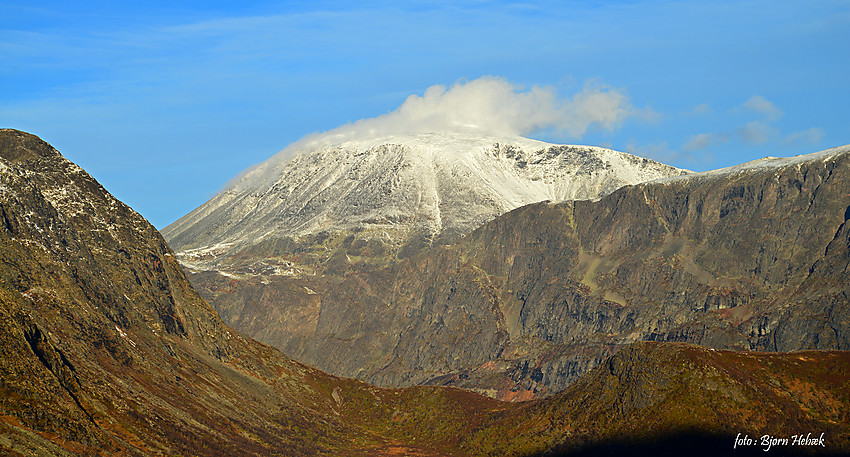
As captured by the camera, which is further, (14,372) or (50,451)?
(14,372)

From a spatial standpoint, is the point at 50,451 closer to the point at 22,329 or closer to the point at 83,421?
the point at 83,421

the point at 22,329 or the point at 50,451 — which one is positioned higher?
the point at 22,329

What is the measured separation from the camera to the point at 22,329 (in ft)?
644

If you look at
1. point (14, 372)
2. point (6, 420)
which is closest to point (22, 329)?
point (14, 372)

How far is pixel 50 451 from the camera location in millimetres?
166125

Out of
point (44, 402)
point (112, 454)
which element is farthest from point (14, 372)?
point (112, 454)

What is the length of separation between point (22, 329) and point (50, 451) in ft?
124

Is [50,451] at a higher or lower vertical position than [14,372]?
lower

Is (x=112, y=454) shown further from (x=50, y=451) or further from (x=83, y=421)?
(x=50, y=451)

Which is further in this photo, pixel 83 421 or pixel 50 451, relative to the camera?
pixel 83 421

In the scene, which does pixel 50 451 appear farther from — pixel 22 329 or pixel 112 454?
pixel 22 329

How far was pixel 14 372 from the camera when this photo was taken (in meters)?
186

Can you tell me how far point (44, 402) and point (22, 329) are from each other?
18.0 metres

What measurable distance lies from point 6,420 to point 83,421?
21096 millimetres
